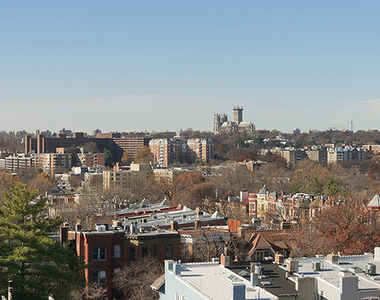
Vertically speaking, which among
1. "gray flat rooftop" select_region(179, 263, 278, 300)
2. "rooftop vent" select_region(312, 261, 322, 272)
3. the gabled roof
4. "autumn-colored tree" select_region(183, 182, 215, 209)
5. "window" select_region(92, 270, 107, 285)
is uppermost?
"rooftop vent" select_region(312, 261, 322, 272)

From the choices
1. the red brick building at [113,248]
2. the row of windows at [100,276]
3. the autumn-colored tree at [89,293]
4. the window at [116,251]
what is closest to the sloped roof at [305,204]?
the red brick building at [113,248]

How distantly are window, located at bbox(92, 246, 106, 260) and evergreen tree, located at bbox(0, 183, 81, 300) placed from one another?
6415 millimetres

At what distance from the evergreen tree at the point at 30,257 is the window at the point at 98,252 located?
642 centimetres

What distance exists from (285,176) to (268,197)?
52.2 metres

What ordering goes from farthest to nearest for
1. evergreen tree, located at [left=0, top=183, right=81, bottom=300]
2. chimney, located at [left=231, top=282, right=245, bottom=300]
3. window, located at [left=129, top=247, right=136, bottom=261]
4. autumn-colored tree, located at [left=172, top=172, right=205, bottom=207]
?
autumn-colored tree, located at [left=172, top=172, right=205, bottom=207]
window, located at [left=129, top=247, right=136, bottom=261]
evergreen tree, located at [left=0, top=183, right=81, bottom=300]
chimney, located at [left=231, top=282, right=245, bottom=300]

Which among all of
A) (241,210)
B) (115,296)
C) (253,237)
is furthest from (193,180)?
(115,296)

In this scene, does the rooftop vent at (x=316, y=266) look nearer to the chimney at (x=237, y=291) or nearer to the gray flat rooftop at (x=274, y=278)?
the gray flat rooftop at (x=274, y=278)

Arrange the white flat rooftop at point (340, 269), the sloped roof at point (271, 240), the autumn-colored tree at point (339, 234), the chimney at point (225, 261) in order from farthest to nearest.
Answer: the sloped roof at point (271, 240)
the autumn-colored tree at point (339, 234)
the chimney at point (225, 261)
the white flat rooftop at point (340, 269)

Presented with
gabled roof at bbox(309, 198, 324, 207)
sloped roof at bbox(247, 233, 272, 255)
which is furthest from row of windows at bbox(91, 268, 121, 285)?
gabled roof at bbox(309, 198, 324, 207)

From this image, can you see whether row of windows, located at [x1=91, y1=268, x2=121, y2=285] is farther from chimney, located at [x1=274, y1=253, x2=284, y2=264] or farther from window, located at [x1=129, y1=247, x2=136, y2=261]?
chimney, located at [x1=274, y1=253, x2=284, y2=264]

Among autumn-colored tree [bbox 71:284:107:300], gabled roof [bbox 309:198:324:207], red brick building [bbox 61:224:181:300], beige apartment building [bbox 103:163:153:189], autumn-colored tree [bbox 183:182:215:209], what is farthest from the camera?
beige apartment building [bbox 103:163:153:189]

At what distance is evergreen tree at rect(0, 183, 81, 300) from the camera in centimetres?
2839

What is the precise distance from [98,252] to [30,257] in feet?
31.8

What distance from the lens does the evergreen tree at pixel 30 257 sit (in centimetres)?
2839
